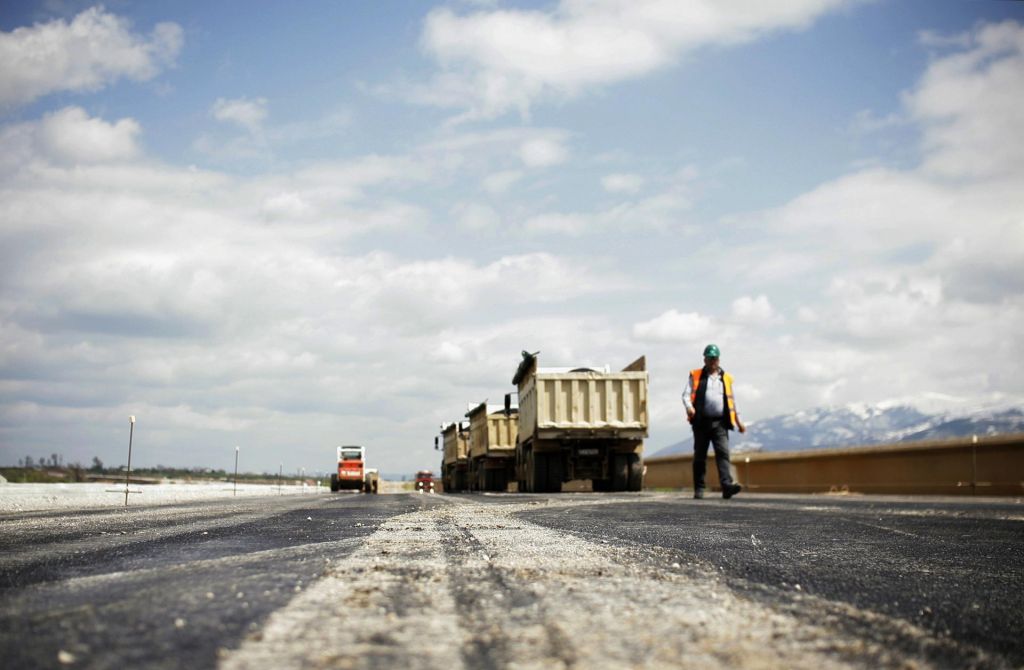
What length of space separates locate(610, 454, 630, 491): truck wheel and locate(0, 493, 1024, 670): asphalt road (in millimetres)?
17521

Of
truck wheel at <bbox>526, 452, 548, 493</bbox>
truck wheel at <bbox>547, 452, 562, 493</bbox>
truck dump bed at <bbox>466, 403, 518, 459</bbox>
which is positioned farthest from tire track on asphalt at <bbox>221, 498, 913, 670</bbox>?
truck dump bed at <bbox>466, 403, 518, 459</bbox>

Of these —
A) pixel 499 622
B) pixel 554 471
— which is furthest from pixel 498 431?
pixel 499 622

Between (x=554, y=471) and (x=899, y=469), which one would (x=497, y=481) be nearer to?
(x=554, y=471)

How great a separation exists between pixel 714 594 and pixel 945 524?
614 cm

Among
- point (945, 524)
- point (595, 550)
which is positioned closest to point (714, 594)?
point (595, 550)

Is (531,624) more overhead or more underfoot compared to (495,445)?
more underfoot

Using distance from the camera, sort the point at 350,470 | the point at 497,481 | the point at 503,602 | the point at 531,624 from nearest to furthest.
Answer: the point at 531,624 → the point at 503,602 → the point at 497,481 → the point at 350,470

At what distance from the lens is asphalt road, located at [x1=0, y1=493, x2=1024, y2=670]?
228 cm

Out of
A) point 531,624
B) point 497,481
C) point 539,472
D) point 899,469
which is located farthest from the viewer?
point 497,481

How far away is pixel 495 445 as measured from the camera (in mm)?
30375

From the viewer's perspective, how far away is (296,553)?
484 cm

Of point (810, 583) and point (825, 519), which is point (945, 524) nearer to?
point (825, 519)

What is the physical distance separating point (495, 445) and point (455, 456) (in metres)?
11.4

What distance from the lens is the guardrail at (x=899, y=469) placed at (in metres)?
18.5
